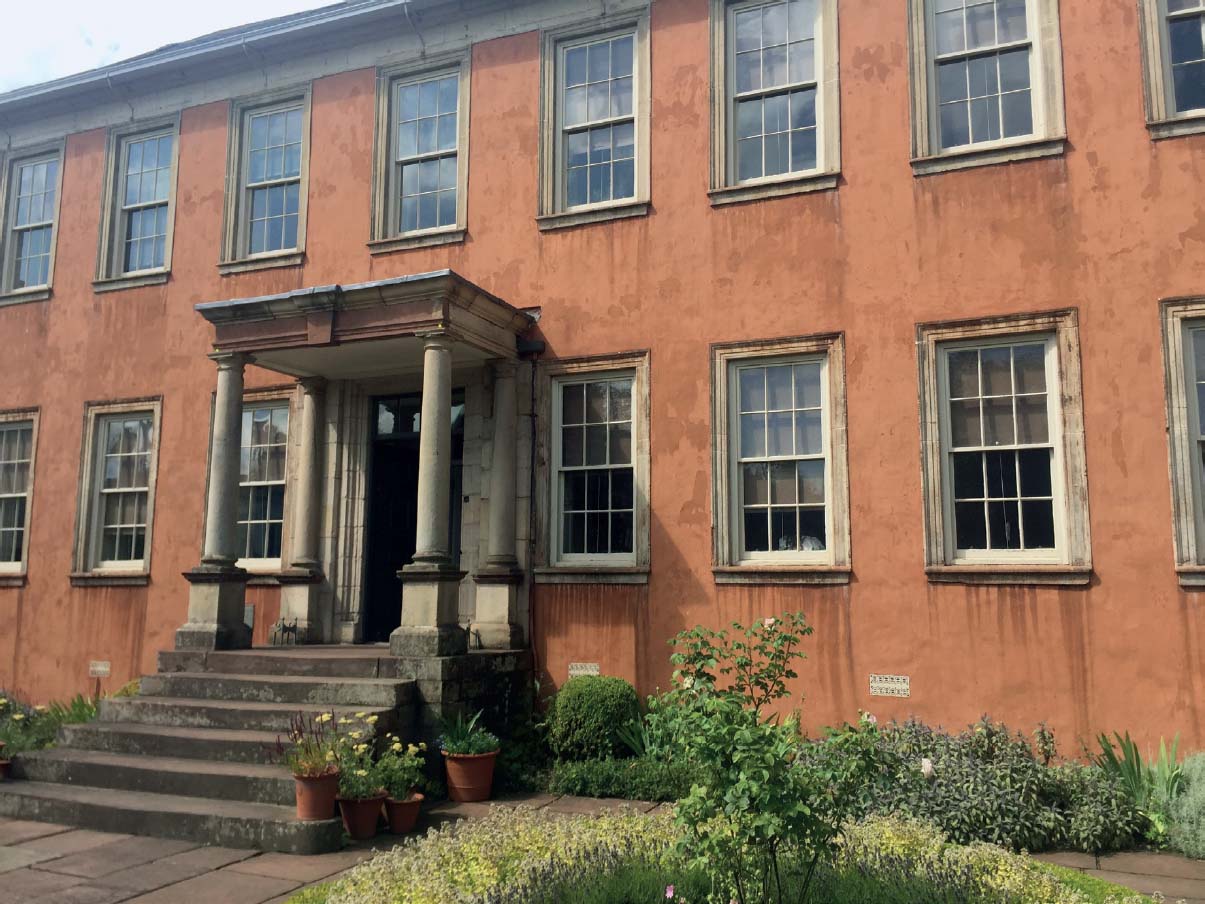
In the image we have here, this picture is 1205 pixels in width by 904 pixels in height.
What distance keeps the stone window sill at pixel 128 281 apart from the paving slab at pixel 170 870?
26.5ft

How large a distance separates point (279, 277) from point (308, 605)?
4.00 meters

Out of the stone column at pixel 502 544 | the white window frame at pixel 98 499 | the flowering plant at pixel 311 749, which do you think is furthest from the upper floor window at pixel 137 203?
the flowering plant at pixel 311 749

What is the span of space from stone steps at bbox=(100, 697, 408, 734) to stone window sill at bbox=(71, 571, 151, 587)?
3.13 m

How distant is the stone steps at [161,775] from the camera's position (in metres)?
7.39

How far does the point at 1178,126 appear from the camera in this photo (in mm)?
8391

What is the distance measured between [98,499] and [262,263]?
382 centimetres

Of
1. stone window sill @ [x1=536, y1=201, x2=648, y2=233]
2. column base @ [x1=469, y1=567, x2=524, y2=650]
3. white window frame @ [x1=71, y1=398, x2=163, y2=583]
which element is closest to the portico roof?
stone window sill @ [x1=536, y1=201, x2=648, y2=233]

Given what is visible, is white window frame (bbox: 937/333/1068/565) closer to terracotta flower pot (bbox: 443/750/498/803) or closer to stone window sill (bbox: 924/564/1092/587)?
stone window sill (bbox: 924/564/1092/587)

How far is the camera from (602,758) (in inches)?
344

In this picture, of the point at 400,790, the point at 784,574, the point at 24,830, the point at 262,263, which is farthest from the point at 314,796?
the point at 262,263

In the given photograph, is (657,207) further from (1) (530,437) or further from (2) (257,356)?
(2) (257,356)

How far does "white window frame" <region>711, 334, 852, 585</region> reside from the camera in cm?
905

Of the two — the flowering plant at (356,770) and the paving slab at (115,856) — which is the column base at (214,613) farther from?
the flowering plant at (356,770)

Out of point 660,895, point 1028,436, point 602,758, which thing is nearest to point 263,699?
point 602,758
